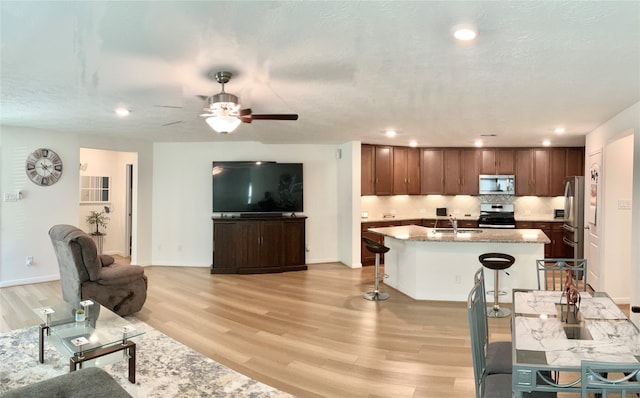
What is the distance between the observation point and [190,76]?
10.6ft

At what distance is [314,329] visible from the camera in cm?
411

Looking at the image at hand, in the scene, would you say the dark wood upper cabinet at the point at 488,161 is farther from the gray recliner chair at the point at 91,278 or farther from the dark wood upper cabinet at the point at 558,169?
the gray recliner chair at the point at 91,278

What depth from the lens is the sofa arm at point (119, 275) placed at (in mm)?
4254

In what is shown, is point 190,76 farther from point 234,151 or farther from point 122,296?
point 234,151

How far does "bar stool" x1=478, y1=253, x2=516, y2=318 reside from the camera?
4.44m

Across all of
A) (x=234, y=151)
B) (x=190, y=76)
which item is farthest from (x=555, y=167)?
(x=190, y=76)

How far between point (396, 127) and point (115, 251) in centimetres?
692

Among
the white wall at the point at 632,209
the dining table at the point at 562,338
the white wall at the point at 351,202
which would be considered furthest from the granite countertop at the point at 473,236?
the dining table at the point at 562,338

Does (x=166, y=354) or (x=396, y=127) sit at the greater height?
(x=396, y=127)

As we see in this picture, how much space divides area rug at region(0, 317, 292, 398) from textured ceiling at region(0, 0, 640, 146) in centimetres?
239

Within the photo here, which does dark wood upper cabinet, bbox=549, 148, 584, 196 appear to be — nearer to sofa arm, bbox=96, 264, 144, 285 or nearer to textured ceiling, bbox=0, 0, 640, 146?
textured ceiling, bbox=0, 0, 640, 146

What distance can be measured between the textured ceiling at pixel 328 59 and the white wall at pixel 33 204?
3.24 feet

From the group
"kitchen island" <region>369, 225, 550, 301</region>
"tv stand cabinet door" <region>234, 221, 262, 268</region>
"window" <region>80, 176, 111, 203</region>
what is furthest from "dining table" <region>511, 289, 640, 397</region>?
"window" <region>80, 176, 111, 203</region>

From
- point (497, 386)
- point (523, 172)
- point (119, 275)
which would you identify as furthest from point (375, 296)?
point (523, 172)
